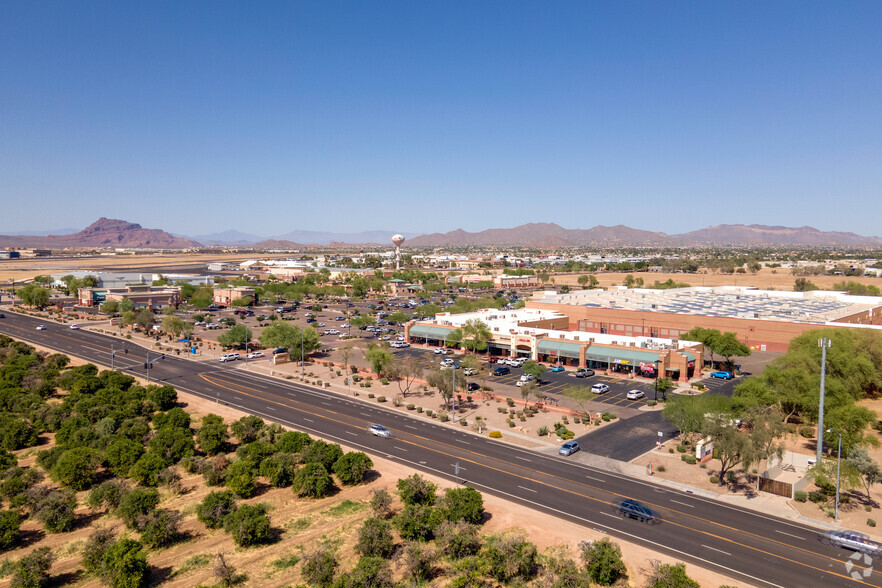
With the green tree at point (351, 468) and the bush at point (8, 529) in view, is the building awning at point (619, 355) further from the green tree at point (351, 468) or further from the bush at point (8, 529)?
the bush at point (8, 529)

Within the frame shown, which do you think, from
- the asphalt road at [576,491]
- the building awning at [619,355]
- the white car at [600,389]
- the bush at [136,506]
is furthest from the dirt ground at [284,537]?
the building awning at [619,355]

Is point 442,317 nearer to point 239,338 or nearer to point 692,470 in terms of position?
point 239,338

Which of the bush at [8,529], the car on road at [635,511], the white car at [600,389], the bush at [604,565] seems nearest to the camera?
the bush at [604,565]

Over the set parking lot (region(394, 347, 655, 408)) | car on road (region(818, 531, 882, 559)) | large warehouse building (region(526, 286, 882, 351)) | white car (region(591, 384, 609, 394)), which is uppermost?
large warehouse building (region(526, 286, 882, 351))

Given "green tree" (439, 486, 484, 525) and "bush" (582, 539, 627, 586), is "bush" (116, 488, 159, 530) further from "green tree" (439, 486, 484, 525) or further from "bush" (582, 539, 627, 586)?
"bush" (582, 539, 627, 586)

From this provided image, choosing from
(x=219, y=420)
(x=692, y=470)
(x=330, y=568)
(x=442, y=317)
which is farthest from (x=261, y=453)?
(x=442, y=317)

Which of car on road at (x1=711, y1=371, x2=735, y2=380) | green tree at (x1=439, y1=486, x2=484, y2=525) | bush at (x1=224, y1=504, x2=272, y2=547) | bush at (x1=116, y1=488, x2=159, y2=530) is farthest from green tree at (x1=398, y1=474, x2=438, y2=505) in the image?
car on road at (x1=711, y1=371, x2=735, y2=380)

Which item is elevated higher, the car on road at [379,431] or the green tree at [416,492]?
the green tree at [416,492]
